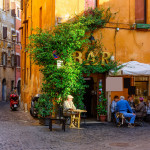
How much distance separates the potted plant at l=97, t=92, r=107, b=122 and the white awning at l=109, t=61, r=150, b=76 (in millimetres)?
1323

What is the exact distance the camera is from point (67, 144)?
970cm

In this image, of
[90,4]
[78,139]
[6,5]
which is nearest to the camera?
[78,139]

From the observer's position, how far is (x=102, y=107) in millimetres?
16281

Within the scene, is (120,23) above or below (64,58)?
above

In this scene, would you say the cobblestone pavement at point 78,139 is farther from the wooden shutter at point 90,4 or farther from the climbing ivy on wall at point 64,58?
the wooden shutter at point 90,4

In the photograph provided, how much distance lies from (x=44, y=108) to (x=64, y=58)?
87.0 inches

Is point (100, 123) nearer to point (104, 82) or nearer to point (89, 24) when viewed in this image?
point (104, 82)

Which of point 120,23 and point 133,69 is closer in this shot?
point 133,69

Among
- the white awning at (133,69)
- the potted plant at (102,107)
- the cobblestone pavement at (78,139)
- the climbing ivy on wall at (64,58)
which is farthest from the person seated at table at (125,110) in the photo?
the potted plant at (102,107)

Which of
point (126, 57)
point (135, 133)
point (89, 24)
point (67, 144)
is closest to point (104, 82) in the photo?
point (126, 57)

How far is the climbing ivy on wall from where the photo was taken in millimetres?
14609

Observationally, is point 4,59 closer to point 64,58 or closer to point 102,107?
point 102,107

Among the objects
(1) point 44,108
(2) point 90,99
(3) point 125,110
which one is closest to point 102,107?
(3) point 125,110

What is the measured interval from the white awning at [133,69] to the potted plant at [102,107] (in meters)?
1.32
